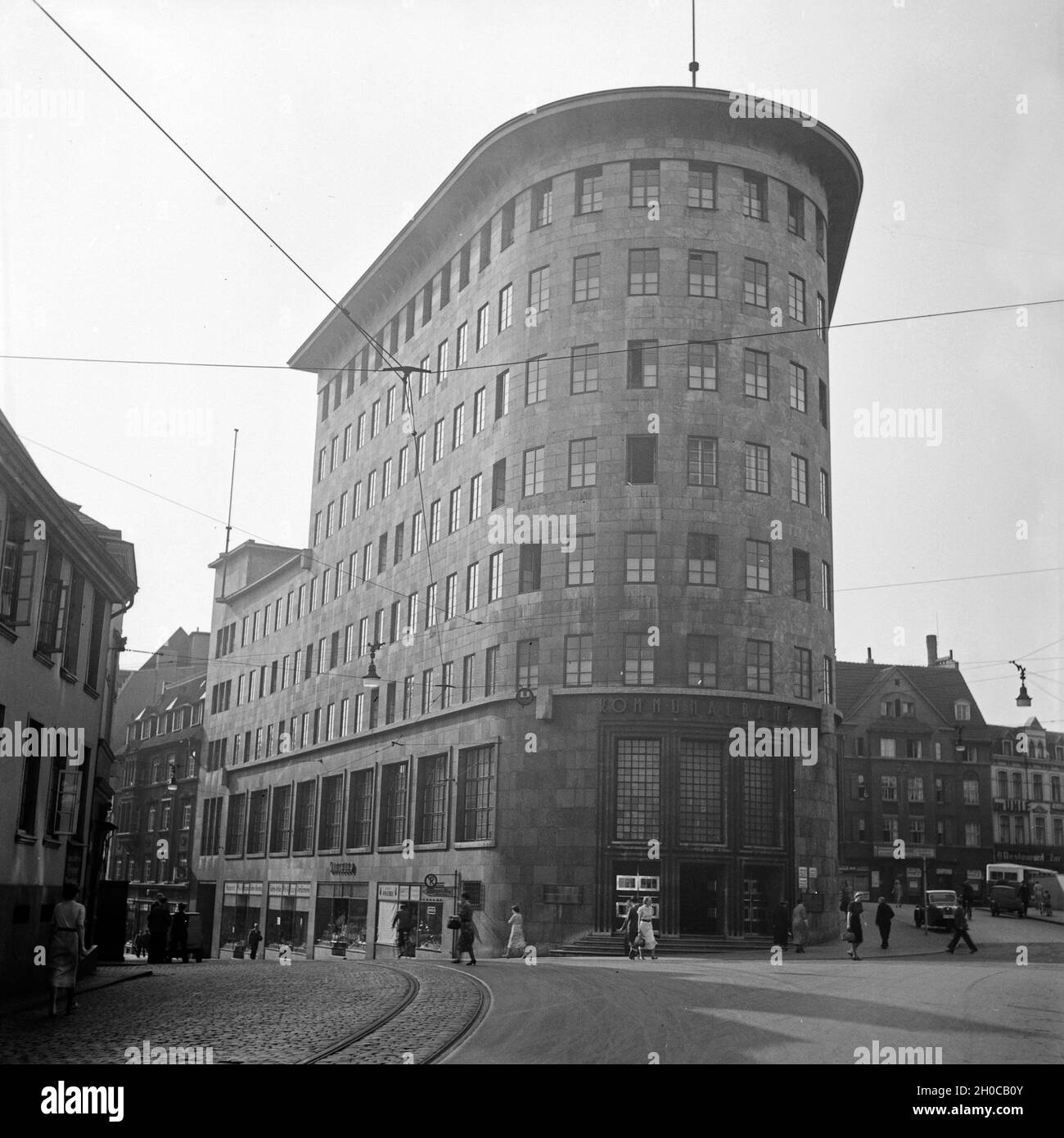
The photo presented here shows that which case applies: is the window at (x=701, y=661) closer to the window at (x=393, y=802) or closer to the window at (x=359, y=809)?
the window at (x=393, y=802)

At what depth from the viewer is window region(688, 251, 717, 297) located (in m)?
47.1

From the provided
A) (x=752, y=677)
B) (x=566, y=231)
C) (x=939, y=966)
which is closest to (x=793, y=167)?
(x=566, y=231)

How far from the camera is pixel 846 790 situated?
86.0 m

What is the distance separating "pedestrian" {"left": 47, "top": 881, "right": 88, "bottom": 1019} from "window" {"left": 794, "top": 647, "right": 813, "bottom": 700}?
30.8 meters

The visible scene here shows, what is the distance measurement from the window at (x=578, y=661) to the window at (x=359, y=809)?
1561 cm

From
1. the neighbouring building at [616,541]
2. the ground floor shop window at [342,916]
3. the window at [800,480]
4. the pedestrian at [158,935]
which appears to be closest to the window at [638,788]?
the neighbouring building at [616,541]

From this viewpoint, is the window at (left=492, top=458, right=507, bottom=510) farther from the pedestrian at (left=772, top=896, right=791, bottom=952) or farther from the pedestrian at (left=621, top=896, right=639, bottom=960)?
the pedestrian at (left=772, top=896, right=791, bottom=952)

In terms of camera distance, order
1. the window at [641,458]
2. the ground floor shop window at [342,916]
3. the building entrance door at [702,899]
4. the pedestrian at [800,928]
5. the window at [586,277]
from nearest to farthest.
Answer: the pedestrian at [800,928] → the building entrance door at [702,899] → the window at [641,458] → the window at [586,277] → the ground floor shop window at [342,916]

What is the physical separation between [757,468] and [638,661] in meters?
8.18

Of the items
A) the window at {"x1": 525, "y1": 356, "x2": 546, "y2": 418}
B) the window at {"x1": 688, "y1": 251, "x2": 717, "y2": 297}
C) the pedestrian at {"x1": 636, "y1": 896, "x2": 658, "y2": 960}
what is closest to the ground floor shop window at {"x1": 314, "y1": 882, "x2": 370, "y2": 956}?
the pedestrian at {"x1": 636, "y1": 896, "x2": 658, "y2": 960}

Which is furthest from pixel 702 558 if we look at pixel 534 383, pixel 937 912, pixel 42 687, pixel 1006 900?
pixel 1006 900

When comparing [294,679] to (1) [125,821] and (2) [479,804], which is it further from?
(1) [125,821]

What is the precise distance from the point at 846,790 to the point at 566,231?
49804 mm

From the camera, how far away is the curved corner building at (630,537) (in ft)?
142
